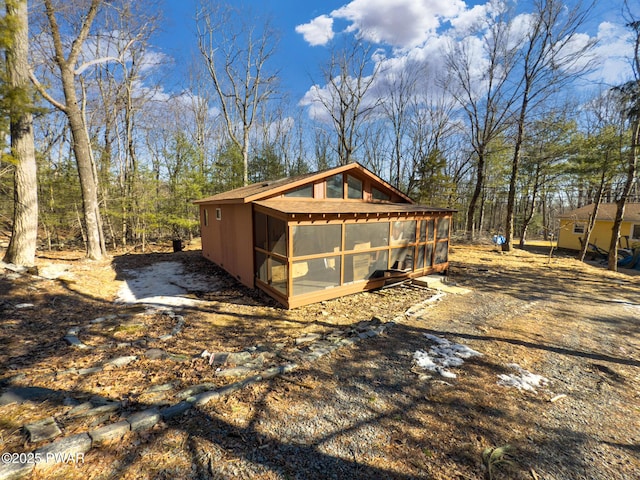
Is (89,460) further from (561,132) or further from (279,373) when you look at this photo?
(561,132)

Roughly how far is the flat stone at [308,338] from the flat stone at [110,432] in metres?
2.42

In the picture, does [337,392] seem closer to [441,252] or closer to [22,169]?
[441,252]

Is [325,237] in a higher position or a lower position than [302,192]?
lower

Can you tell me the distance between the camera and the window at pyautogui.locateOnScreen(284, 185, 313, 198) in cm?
734

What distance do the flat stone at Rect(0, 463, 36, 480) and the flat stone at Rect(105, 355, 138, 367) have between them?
1.48 m

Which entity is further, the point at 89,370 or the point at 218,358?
the point at 218,358

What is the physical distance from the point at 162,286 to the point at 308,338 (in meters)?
4.93

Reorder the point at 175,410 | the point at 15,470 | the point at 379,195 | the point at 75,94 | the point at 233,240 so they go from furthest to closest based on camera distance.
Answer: the point at 379,195 → the point at 75,94 → the point at 233,240 → the point at 175,410 → the point at 15,470

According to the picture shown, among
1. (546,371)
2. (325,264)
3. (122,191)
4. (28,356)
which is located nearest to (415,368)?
(546,371)

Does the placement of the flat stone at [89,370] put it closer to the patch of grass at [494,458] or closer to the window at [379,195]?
the patch of grass at [494,458]

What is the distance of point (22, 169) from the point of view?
6.62m

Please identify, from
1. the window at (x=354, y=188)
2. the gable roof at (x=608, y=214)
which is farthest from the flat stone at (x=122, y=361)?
the gable roof at (x=608, y=214)

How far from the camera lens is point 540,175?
57.9ft

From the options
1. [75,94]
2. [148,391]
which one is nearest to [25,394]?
[148,391]
